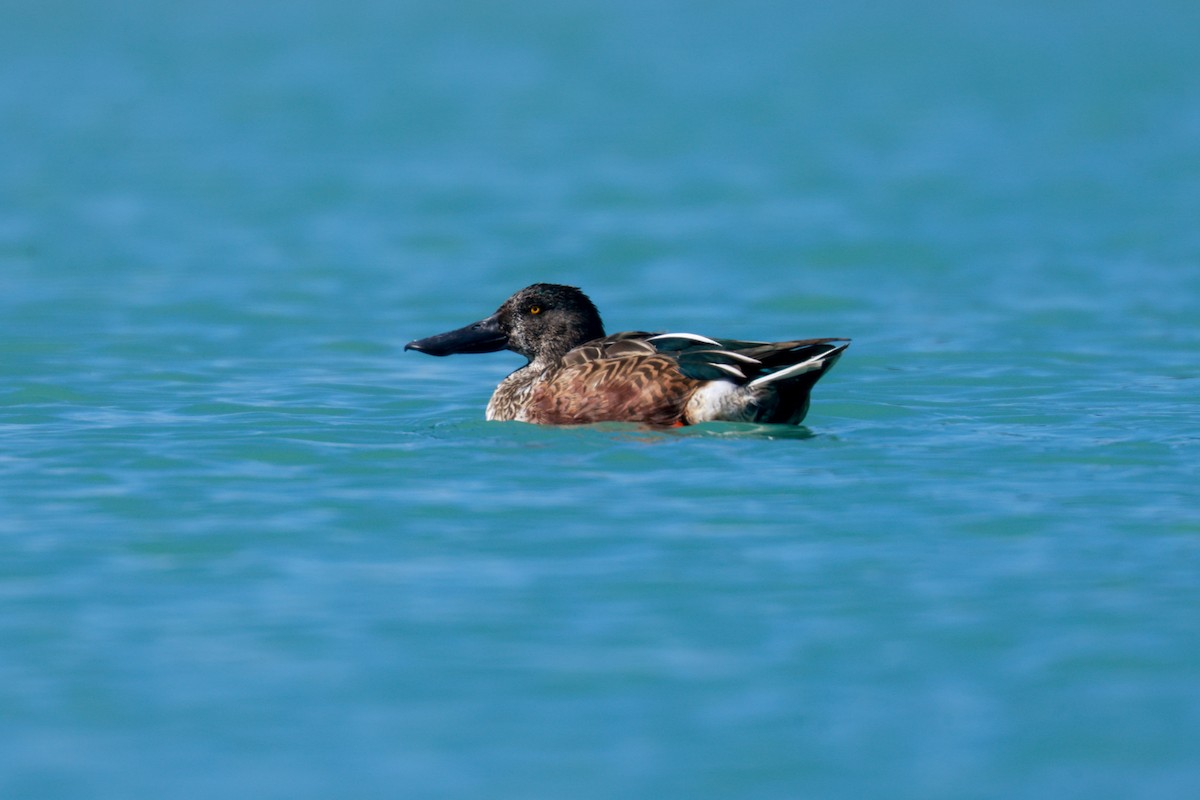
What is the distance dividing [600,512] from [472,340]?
355 cm

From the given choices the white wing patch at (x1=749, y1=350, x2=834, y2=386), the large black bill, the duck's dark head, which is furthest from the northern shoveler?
the large black bill

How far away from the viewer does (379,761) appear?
19.5ft

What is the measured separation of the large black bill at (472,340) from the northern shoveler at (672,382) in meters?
0.74

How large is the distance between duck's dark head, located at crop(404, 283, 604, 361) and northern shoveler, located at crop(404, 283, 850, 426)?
46 cm

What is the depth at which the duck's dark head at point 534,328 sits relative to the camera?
461 inches

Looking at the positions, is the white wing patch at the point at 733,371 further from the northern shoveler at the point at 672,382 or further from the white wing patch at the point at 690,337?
the white wing patch at the point at 690,337

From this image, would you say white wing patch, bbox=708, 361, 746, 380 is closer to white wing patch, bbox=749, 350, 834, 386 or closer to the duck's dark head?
white wing patch, bbox=749, 350, 834, 386

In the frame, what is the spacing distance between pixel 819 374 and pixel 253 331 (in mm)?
6100

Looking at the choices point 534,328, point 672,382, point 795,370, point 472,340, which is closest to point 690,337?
point 672,382

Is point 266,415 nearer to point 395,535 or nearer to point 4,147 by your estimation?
point 395,535

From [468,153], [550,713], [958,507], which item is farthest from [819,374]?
[468,153]

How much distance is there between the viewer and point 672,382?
34.0ft

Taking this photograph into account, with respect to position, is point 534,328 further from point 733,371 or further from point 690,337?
point 733,371

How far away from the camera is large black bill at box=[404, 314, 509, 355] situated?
38.9 ft
